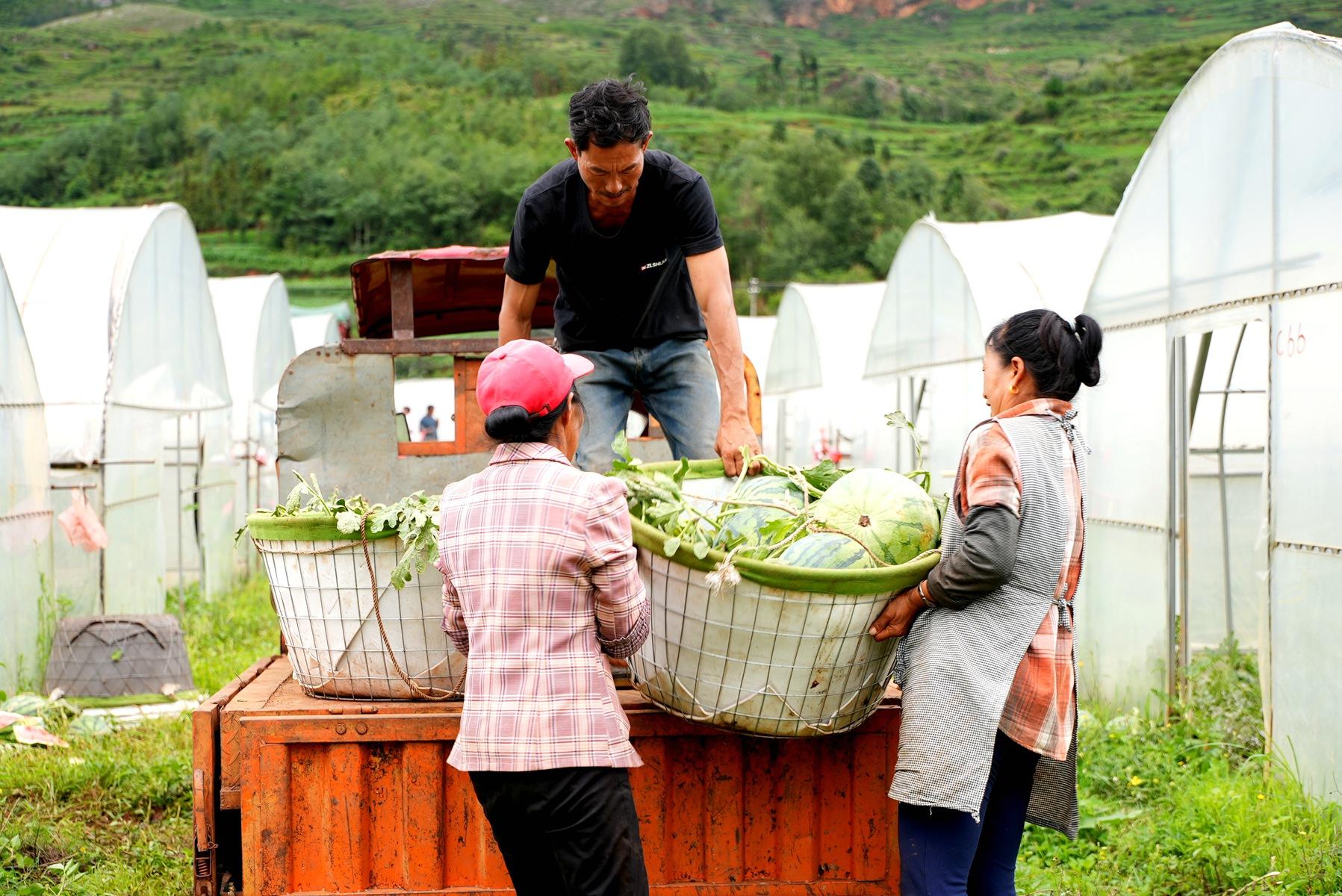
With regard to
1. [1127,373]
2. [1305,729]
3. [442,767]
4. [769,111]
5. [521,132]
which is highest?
[769,111]

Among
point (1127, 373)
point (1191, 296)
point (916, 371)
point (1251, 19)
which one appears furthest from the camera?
point (1251, 19)

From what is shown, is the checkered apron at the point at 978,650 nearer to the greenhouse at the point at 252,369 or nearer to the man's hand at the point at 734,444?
the man's hand at the point at 734,444

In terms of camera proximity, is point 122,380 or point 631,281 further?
point 122,380

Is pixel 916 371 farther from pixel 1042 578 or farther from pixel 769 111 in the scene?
pixel 769 111

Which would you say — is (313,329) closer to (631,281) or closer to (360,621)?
(631,281)

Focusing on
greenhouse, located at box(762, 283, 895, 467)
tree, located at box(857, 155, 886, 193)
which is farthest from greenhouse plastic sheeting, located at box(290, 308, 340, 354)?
tree, located at box(857, 155, 886, 193)

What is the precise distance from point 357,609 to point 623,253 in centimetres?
161

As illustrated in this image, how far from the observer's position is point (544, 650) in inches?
115

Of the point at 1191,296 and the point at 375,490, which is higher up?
the point at 1191,296

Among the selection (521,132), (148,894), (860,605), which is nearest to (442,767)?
(860,605)

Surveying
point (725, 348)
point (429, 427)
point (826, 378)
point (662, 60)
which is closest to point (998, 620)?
point (725, 348)

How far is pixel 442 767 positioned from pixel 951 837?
1.36 metres

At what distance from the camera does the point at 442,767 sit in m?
3.53

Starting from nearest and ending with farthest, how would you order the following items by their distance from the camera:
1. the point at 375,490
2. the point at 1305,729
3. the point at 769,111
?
the point at 1305,729, the point at 375,490, the point at 769,111
